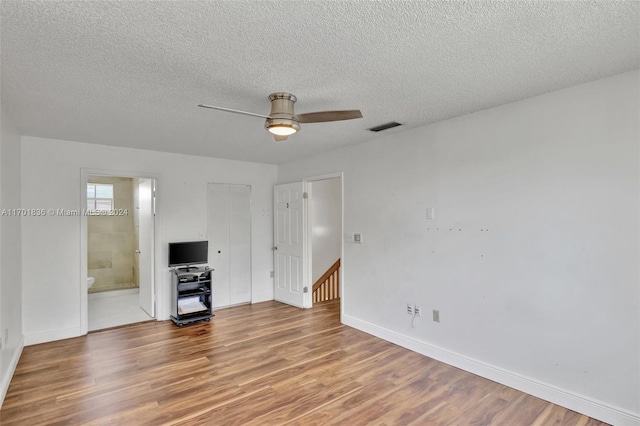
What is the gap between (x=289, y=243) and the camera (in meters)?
5.55

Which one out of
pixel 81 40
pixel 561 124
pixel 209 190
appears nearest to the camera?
pixel 81 40

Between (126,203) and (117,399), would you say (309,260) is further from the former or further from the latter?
(126,203)

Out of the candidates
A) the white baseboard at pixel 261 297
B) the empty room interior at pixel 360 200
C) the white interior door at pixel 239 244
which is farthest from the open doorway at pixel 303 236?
the empty room interior at pixel 360 200

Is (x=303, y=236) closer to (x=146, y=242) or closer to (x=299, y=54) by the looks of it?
(x=146, y=242)

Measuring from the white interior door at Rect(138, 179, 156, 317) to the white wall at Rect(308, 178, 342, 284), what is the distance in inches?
108

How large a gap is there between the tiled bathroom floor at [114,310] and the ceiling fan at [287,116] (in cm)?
388

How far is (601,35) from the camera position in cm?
181

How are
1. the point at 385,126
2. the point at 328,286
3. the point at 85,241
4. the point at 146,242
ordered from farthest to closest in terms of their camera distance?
the point at 328,286 → the point at 146,242 → the point at 85,241 → the point at 385,126

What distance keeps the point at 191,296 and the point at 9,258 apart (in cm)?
216

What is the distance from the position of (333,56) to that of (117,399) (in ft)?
10.1

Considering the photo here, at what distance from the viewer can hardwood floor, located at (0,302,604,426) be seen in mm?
2422

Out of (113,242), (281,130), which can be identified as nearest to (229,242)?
(113,242)

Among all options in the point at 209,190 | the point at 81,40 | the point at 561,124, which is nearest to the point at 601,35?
the point at 561,124

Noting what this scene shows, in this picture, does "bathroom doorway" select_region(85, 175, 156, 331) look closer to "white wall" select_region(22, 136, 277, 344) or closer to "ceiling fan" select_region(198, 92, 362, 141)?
"white wall" select_region(22, 136, 277, 344)
